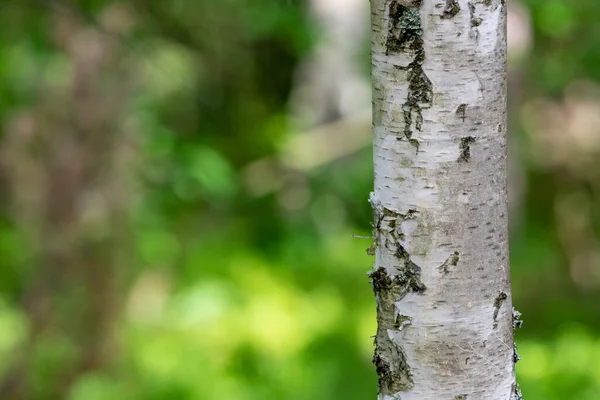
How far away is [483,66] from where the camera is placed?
103 centimetres

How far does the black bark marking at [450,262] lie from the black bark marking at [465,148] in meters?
0.14

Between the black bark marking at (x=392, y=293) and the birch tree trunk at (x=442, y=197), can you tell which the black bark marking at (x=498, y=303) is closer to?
the birch tree trunk at (x=442, y=197)

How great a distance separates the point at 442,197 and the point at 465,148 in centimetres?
8

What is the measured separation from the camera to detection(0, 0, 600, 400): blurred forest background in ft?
12.4

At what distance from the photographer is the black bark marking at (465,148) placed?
3.40 feet

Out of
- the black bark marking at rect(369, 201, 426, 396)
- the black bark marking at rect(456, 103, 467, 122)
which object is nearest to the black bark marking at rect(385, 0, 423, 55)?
the black bark marking at rect(456, 103, 467, 122)

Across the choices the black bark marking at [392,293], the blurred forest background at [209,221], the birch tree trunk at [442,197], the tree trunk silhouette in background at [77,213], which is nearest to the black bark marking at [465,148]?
the birch tree trunk at [442,197]

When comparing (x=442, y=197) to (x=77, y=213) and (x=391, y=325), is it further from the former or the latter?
(x=77, y=213)

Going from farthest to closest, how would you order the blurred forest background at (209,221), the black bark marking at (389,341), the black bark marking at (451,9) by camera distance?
the blurred forest background at (209,221), the black bark marking at (389,341), the black bark marking at (451,9)

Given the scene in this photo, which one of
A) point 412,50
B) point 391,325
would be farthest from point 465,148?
point 391,325

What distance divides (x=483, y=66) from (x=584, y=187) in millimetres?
7379

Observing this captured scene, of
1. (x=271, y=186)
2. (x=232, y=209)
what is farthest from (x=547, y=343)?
(x=232, y=209)

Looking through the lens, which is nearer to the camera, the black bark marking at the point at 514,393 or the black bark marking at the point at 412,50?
the black bark marking at the point at 412,50

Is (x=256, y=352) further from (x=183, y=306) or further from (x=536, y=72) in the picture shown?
(x=536, y=72)
